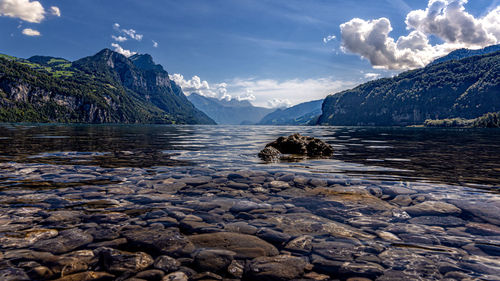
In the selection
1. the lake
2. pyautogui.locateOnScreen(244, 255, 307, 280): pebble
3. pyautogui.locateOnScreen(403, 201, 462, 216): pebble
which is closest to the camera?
pyautogui.locateOnScreen(244, 255, 307, 280): pebble

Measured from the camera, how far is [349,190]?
9.85m

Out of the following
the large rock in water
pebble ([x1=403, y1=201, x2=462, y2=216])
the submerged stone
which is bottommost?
the submerged stone

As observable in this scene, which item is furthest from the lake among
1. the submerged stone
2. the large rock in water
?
the large rock in water

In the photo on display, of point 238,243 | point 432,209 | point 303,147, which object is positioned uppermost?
point 303,147

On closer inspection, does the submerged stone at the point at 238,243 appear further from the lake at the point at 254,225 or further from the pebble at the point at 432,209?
the pebble at the point at 432,209

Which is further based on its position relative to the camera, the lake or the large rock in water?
the large rock in water

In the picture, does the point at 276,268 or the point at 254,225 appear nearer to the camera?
the point at 276,268

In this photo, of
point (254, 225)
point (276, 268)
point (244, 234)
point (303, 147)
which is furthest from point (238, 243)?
point (303, 147)

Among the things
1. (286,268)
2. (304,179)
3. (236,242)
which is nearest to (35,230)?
(236,242)

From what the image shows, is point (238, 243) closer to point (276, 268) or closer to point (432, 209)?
point (276, 268)

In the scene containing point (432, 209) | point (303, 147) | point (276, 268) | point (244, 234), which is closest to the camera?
point (276, 268)

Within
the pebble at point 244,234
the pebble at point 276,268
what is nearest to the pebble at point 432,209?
the pebble at point 244,234

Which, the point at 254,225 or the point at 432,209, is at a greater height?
the point at 432,209

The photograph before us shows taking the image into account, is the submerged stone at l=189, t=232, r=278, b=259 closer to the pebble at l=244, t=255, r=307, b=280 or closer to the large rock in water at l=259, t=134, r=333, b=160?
the pebble at l=244, t=255, r=307, b=280
